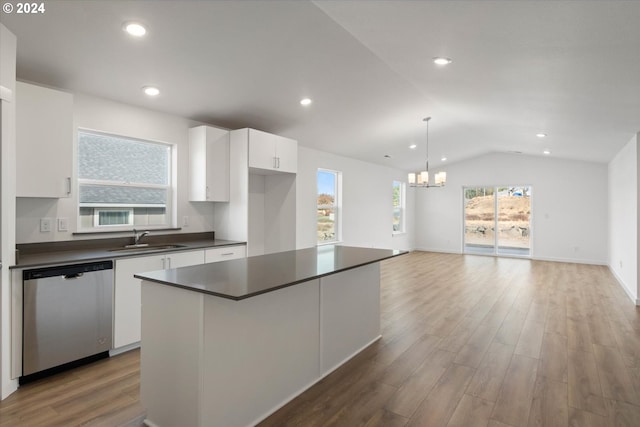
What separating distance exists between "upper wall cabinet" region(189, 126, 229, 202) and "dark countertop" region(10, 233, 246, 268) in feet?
1.91

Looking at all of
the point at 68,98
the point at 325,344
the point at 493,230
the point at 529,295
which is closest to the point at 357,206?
the point at 529,295

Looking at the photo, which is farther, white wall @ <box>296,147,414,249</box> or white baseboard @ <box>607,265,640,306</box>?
white wall @ <box>296,147,414,249</box>

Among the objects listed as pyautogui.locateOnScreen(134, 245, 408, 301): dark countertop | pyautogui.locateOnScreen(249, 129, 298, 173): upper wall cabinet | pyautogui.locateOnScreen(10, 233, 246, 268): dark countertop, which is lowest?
pyautogui.locateOnScreen(134, 245, 408, 301): dark countertop

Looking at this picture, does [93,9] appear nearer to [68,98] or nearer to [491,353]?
[68,98]

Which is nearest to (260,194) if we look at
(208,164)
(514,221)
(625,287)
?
(208,164)

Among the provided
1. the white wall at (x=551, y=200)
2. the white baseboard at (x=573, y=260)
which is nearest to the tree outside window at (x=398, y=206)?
the white wall at (x=551, y=200)

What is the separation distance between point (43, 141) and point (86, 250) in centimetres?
102

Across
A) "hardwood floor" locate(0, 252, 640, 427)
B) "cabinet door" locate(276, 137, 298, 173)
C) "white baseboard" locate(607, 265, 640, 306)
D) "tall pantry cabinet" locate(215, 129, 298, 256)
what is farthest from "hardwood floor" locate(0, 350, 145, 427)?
"white baseboard" locate(607, 265, 640, 306)

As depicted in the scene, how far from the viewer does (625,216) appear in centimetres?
557

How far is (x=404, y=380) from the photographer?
257 centimetres

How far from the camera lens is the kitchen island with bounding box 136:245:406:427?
5.89ft

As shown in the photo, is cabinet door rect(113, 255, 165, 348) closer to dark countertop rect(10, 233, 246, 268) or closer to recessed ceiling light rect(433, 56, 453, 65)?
dark countertop rect(10, 233, 246, 268)

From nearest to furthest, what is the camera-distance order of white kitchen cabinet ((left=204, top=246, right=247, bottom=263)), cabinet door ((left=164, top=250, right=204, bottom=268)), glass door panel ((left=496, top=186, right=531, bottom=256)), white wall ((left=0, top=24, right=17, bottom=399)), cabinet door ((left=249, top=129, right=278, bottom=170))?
white wall ((left=0, top=24, right=17, bottom=399))
cabinet door ((left=164, top=250, right=204, bottom=268))
white kitchen cabinet ((left=204, top=246, right=247, bottom=263))
cabinet door ((left=249, top=129, right=278, bottom=170))
glass door panel ((left=496, top=186, right=531, bottom=256))

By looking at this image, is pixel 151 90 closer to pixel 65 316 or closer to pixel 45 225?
pixel 45 225
